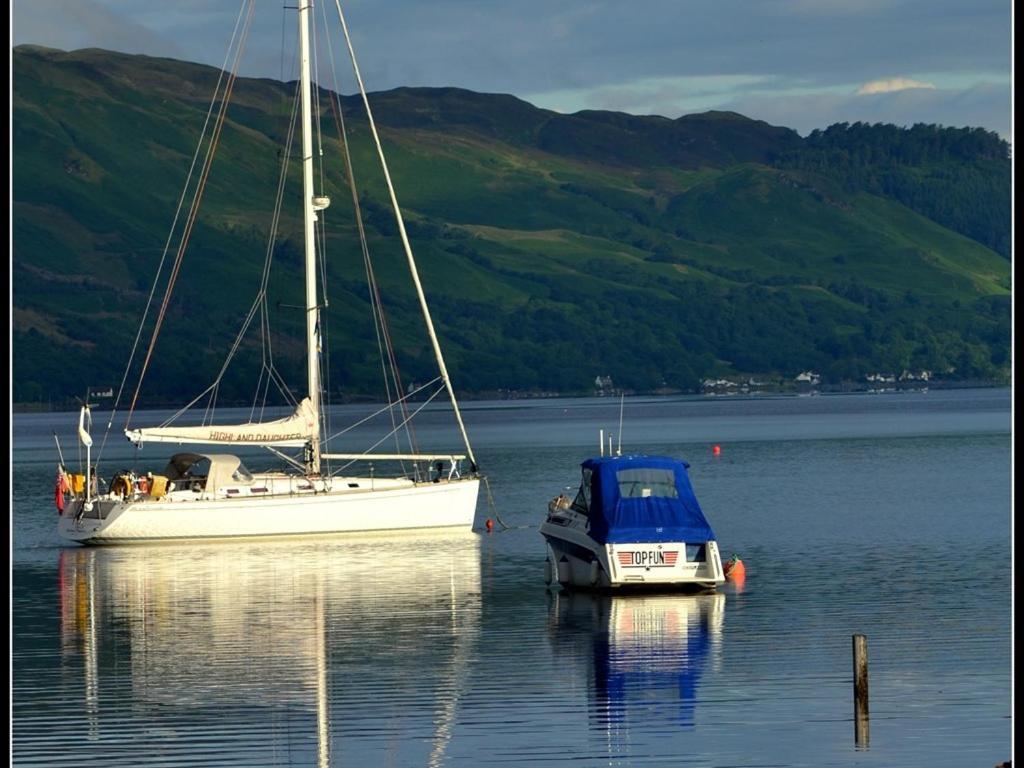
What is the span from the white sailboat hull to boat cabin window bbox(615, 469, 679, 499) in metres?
18.6

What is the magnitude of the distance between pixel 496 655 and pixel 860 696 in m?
11.9

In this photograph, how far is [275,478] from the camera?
71.1m

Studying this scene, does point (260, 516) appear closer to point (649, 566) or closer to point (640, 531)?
point (649, 566)

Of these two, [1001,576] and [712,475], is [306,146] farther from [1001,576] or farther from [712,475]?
[712,475]

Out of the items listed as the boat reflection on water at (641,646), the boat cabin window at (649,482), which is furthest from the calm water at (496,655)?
the boat cabin window at (649,482)

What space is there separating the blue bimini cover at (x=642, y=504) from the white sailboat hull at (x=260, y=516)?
18.2 meters

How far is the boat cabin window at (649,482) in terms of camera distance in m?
52.5

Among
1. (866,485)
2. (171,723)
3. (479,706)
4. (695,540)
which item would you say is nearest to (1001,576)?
(695,540)

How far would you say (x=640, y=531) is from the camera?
167 ft

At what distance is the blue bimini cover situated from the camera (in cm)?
5078

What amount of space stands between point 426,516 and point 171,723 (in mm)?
Result: 37012

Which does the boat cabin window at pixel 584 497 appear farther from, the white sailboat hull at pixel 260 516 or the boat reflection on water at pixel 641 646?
the white sailboat hull at pixel 260 516

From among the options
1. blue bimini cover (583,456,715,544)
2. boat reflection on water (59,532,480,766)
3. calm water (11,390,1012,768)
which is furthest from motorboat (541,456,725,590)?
boat reflection on water (59,532,480,766)

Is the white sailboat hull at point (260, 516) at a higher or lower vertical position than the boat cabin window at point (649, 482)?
lower
